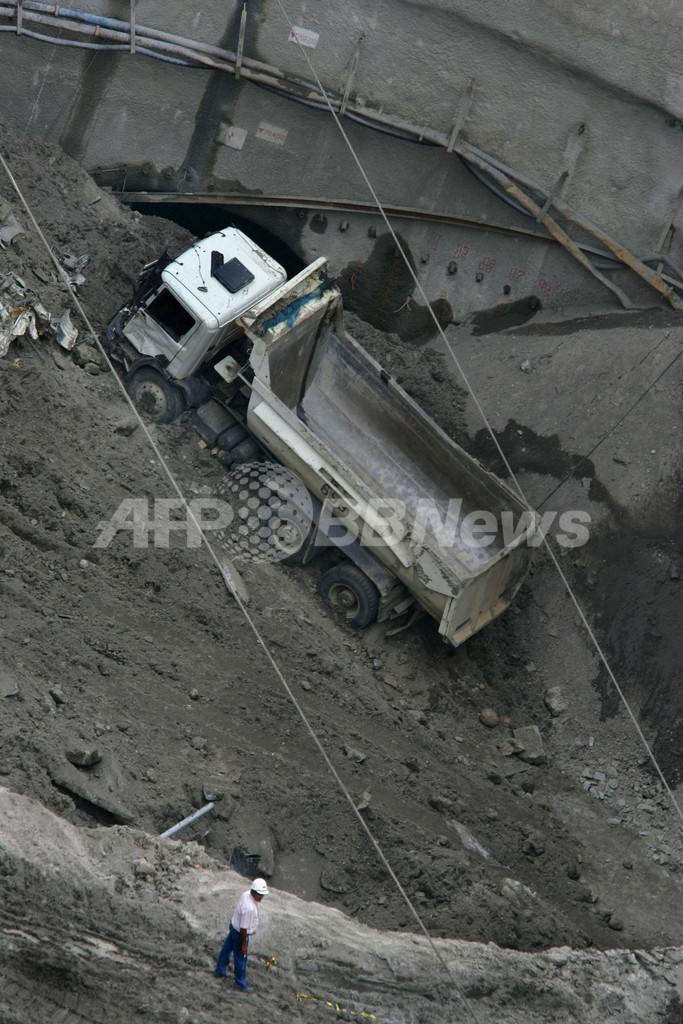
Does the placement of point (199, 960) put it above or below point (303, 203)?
below

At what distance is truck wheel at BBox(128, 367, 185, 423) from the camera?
13.7 metres

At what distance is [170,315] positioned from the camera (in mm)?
13367

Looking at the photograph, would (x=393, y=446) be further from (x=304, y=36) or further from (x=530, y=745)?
(x=304, y=36)

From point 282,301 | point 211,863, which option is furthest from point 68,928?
point 282,301

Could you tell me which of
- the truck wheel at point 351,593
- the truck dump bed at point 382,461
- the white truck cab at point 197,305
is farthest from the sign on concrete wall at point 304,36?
the truck wheel at point 351,593

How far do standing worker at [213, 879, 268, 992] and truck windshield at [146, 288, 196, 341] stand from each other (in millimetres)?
7365

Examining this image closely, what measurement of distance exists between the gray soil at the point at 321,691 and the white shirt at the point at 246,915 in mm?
630

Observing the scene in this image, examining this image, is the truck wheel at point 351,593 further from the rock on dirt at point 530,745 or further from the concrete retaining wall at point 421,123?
the concrete retaining wall at point 421,123

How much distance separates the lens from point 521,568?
41.7ft

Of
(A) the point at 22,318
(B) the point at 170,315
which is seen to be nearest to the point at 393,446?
(B) the point at 170,315

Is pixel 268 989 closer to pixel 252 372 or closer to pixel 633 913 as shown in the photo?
pixel 633 913

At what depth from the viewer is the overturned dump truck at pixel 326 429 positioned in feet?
40.7

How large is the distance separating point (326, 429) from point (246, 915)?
7347 mm

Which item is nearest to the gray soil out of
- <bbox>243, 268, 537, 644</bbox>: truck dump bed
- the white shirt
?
the white shirt
